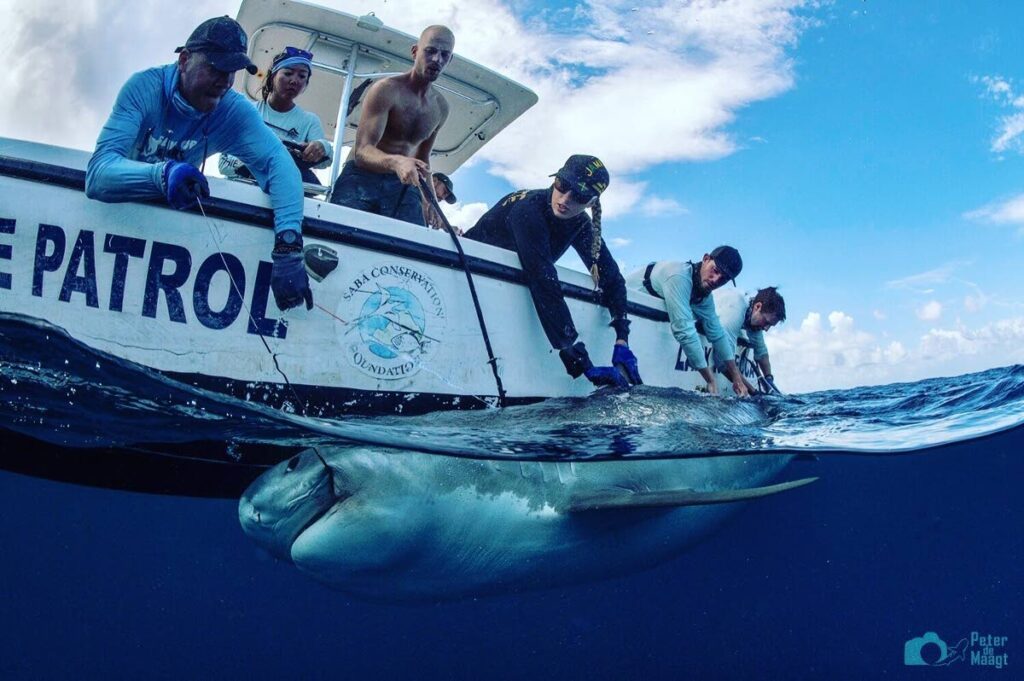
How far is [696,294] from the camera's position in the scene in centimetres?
529

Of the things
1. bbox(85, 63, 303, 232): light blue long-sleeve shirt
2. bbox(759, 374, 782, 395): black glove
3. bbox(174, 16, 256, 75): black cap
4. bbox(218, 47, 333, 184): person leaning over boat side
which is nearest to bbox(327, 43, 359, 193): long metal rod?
bbox(218, 47, 333, 184): person leaning over boat side

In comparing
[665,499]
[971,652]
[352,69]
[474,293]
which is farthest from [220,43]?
[971,652]

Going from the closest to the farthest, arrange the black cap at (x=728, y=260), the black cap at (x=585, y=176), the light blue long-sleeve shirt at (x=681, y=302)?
the black cap at (x=585, y=176) → the light blue long-sleeve shirt at (x=681, y=302) → the black cap at (x=728, y=260)

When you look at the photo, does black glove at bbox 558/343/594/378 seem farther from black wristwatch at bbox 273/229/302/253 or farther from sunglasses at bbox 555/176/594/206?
black wristwatch at bbox 273/229/302/253

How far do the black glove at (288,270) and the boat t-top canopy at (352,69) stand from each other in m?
2.61

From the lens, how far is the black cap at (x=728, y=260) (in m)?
5.27

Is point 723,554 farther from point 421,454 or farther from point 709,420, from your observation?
point 421,454

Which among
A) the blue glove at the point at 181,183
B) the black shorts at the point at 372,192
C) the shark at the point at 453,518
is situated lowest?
the shark at the point at 453,518

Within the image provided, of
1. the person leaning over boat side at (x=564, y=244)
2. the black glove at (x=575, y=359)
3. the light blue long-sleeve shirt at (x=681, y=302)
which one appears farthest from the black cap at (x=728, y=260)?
the black glove at (x=575, y=359)

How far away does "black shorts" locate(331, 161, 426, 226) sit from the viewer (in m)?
4.40

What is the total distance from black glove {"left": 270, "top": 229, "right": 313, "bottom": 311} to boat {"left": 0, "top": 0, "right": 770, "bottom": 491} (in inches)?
3.8

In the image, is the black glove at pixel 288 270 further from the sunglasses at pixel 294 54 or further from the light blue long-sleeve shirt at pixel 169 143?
the sunglasses at pixel 294 54

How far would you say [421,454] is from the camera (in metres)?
3.00

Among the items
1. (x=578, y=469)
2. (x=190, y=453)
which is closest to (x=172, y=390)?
(x=190, y=453)
